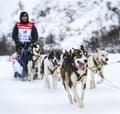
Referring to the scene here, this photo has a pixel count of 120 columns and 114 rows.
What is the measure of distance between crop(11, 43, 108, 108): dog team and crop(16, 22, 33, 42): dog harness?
328 mm

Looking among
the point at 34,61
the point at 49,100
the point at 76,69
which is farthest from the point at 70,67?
the point at 34,61

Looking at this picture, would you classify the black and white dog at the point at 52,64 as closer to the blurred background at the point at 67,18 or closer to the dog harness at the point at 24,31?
the dog harness at the point at 24,31

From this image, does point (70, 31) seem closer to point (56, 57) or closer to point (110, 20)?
point (110, 20)

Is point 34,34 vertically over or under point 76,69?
over

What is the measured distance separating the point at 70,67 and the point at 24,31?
465cm

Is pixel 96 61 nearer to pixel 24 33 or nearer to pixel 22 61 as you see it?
pixel 24 33

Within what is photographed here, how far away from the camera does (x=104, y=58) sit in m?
10.3

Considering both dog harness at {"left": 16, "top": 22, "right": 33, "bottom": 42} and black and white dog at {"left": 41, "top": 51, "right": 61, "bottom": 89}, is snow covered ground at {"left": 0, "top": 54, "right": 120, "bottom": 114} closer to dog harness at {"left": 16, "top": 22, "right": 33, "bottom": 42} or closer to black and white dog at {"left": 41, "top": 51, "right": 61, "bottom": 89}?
black and white dog at {"left": 41, "top": 51, "right": 61, "bottom": 89}

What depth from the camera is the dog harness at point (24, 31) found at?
12188 mm

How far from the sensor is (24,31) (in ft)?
40.1

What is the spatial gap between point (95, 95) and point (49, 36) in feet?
318

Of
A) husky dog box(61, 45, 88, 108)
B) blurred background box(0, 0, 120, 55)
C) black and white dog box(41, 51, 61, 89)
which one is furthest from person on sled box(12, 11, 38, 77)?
blurred background box(0, 0, 120, 55)

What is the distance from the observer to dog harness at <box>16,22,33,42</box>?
40.0 ft

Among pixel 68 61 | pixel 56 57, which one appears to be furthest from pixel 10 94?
pixel 68 61
